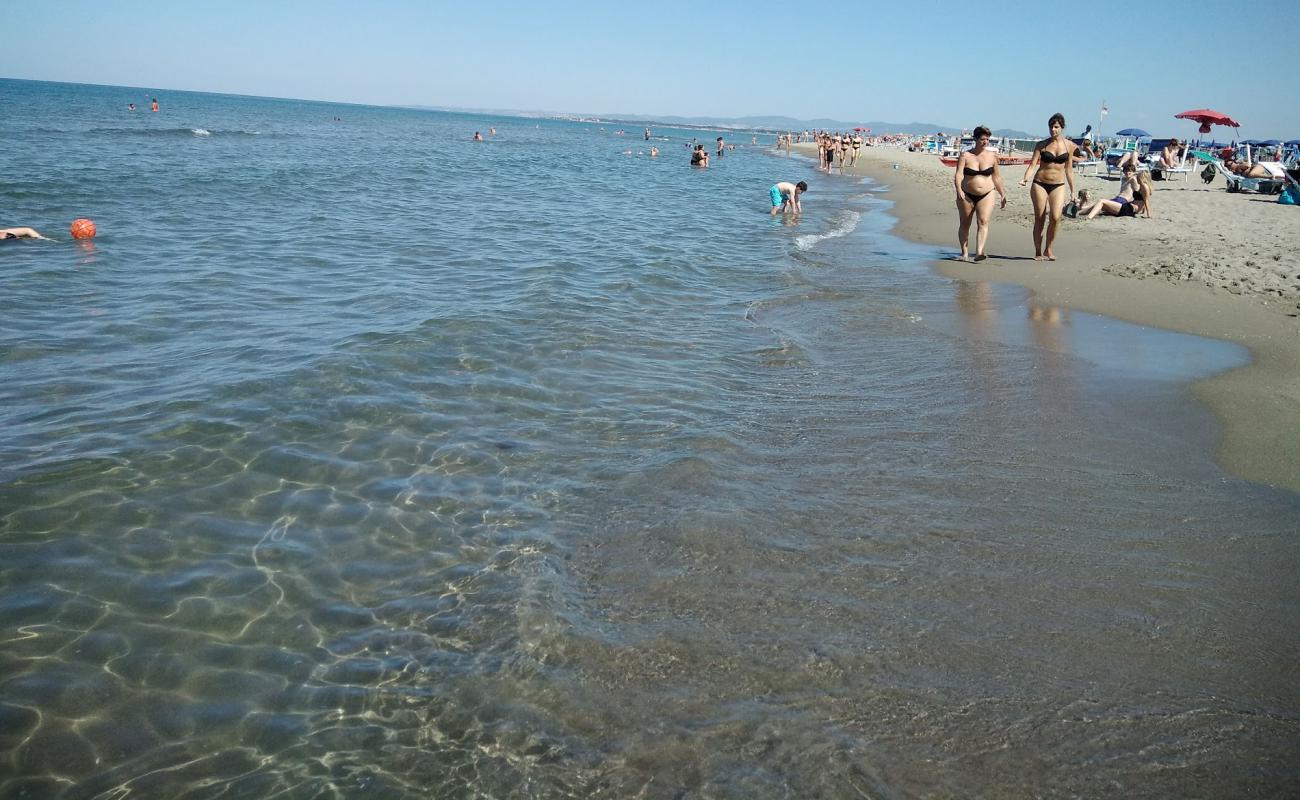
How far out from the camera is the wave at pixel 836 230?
15846mm

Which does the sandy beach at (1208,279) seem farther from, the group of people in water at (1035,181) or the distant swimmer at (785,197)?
the distant swimmer at (785,197)

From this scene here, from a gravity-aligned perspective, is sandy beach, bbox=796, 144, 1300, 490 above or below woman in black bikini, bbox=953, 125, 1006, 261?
below

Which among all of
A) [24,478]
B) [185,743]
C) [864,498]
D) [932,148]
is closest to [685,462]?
[864,498]

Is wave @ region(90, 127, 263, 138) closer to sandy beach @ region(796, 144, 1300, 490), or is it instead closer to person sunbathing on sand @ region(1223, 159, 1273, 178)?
sandy beach @ region(796, 144, 1300, 490)

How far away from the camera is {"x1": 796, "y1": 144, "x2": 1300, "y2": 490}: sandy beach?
18.3 ft

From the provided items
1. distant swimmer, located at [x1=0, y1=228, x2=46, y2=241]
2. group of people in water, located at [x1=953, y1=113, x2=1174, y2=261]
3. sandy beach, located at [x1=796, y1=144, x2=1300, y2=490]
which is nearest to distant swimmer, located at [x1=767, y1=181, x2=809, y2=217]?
sandy beach, located at [x1=796, y1=144, x2=1300, y2=490]

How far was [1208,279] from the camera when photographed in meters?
10.3

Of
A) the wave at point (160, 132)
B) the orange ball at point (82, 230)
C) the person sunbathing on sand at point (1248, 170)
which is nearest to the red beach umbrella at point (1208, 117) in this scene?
the person sunbathing on sand at point (1248, 170)

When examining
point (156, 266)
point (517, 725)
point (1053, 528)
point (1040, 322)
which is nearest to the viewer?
point (517, 725)

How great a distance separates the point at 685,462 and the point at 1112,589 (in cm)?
252

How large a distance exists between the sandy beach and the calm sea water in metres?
0.37

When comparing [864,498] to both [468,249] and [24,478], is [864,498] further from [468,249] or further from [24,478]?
[468,249]

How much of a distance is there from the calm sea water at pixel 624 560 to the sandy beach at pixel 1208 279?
371 mm

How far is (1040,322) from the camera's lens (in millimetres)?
8641
